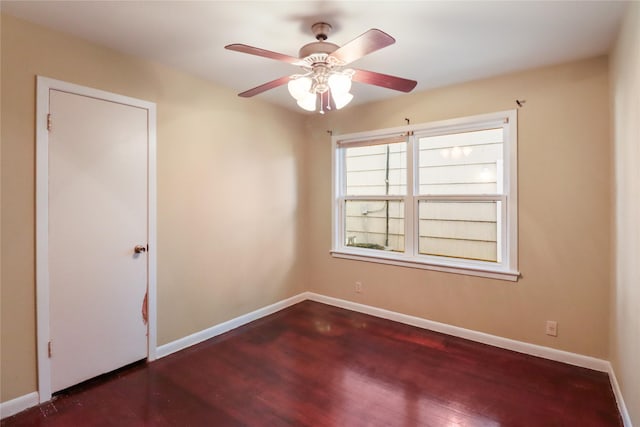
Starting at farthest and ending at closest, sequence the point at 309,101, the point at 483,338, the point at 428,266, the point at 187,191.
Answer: the point at 428,266 < the point at 483,338 < the point at 187,191 < the point at 309,101

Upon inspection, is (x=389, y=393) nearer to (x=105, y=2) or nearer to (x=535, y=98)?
(x=535, y=98)

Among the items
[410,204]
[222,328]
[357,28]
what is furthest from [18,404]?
[410,204]

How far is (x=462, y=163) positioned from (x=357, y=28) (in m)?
1.80

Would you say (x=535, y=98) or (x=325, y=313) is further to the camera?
(x=325, y=313)

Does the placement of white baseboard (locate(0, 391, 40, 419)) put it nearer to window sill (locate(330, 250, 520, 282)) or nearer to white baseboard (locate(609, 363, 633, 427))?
window sill (locate(330, 250, 520, 282))

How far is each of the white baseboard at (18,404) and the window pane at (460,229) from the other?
3.34 m

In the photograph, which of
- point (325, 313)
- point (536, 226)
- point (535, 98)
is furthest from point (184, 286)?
point (535, 98)

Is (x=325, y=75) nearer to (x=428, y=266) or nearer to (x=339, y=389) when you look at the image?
(x=339, y=389)

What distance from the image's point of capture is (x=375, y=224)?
393cm

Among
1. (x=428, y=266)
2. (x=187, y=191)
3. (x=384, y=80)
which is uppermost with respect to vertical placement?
(x=384, y=80)

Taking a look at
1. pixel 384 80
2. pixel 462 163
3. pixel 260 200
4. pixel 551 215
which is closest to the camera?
pixel 384 80

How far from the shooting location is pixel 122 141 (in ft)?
8.24

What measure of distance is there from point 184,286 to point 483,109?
318 centimetres

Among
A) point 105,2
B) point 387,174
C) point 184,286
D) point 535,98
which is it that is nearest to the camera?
point 105,2
